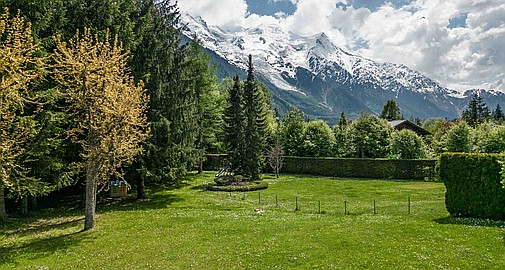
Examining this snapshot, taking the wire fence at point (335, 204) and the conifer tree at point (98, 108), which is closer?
the conifer tree at point (98, 108)

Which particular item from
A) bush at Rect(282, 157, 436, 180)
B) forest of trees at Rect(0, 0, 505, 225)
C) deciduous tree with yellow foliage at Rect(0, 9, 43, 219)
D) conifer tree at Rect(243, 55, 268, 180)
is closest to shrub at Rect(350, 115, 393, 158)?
forest of trees at Rect(0, 0, 505, 225)

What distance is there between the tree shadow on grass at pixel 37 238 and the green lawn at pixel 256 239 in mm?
42

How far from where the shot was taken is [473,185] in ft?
54.0

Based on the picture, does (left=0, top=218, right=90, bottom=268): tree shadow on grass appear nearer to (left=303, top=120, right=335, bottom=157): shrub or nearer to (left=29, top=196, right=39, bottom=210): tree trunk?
(left=29, top=196, right=39, bottom=210): tree trunk

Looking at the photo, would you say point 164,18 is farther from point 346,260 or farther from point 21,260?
point 346,260

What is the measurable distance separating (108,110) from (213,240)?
7192mm

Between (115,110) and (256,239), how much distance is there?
8.29 metres

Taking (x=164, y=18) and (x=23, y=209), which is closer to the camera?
(x=23, y=209)

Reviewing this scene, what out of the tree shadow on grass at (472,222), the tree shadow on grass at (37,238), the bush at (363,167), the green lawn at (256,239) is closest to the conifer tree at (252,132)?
the bush at (363,167)

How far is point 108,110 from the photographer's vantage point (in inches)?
619

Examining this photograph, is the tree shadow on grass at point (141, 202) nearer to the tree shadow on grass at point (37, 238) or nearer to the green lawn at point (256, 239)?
the green lawn at point (256, 239)

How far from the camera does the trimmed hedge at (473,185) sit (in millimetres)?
15836

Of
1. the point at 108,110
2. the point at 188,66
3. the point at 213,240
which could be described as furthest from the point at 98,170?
the point at 188,66

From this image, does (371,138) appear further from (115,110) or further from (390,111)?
(390,111)
